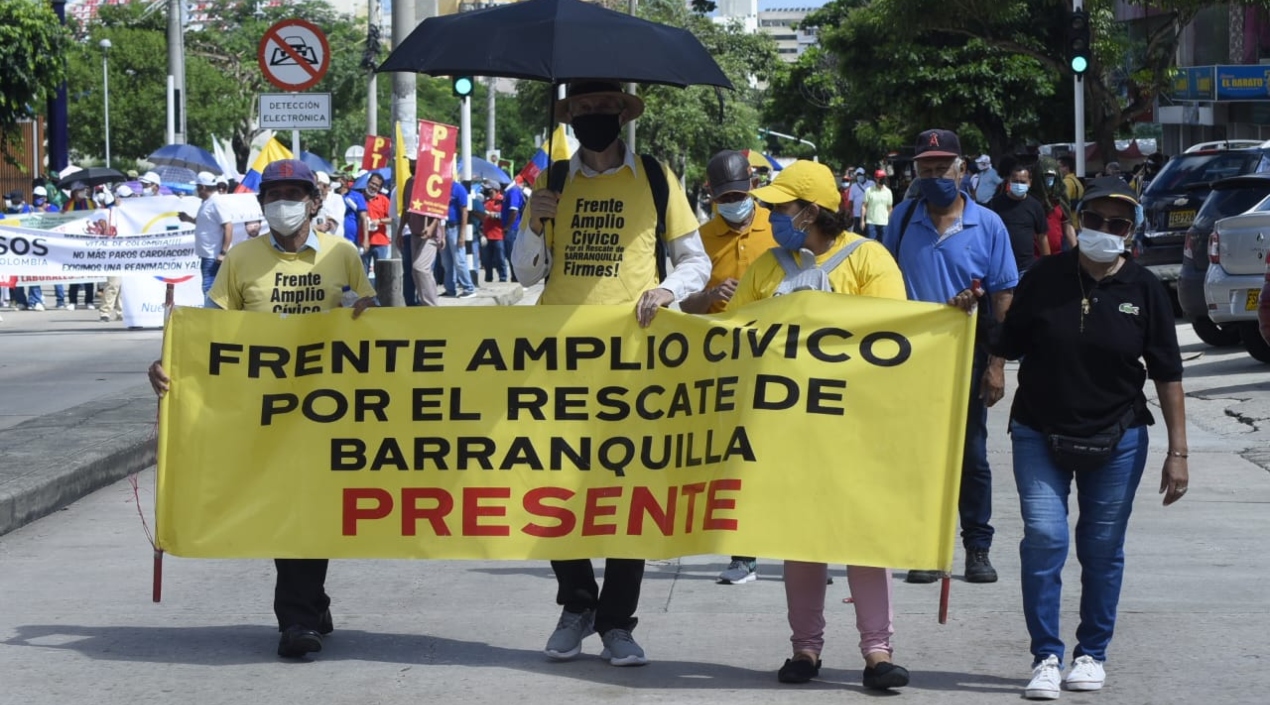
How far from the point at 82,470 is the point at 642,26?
5.47 meters

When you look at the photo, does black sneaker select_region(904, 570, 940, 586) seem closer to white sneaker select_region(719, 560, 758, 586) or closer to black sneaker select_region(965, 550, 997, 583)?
black sneaker select_region(965, 550, 997, 583)

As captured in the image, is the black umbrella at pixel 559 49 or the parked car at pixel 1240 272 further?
the parked car at pixel 1240 272

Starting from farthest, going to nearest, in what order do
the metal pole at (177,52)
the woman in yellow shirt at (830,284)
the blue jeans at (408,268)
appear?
1. the metal pole at (177,52)
2. the blue jeans at (408,268)
3. the woman in yellow shirt at (830,284)

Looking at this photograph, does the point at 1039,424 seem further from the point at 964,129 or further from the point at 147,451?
the point at 964,129

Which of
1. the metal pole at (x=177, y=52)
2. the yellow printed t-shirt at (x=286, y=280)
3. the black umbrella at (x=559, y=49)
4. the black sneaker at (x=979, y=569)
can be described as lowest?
the black sneaker at (x=979, y=569)

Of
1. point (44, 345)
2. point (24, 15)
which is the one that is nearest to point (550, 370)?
point (44, 345)

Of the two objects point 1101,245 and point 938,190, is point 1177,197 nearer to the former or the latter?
point 938,190

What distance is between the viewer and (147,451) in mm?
A: 11930

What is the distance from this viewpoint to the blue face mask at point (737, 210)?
791 centimetres

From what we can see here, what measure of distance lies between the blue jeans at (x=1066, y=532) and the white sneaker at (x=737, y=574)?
7.46 feet

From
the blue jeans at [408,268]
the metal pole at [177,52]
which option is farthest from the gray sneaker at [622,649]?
the metal pole at [177,52]

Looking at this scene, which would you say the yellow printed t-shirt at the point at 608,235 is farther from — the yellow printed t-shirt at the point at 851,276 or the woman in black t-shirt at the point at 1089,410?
the woman in black t-shirt at the point at 1089,410

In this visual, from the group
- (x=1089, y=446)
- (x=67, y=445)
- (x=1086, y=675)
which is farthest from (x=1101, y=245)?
(x=67, y=445)

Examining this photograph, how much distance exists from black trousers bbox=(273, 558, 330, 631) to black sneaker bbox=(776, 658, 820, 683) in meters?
1.71
